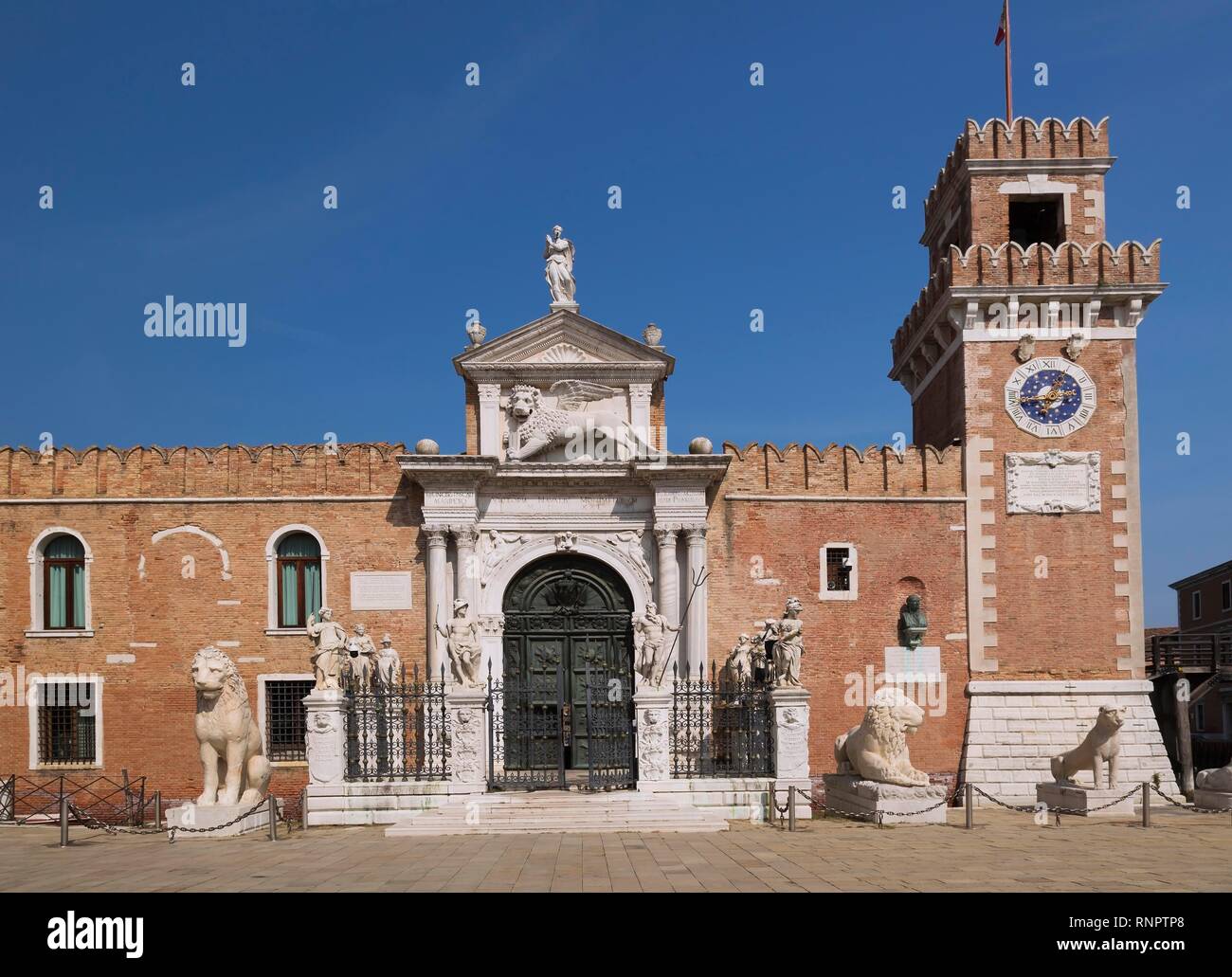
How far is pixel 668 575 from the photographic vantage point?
24.8 metres

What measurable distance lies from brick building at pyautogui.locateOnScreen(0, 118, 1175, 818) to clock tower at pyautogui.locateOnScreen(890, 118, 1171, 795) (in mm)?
Answer: 57

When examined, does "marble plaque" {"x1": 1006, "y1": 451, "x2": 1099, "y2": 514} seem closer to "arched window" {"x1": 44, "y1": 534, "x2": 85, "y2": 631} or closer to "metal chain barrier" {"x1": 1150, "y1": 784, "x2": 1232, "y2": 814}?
"metal chain barrier" {"x1": 1150, "y1": 784, "x2": 1232, "y2": 814}

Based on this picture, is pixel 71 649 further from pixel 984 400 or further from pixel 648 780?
pixel 984 400

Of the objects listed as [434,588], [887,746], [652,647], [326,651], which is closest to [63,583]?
[434,588]

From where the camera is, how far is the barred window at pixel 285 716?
24.5m

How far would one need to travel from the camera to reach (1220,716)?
44.1 m

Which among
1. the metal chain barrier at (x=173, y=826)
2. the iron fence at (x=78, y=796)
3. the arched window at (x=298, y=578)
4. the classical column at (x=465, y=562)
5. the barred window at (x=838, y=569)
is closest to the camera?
the metal chain barrier at (x=173, y=826)

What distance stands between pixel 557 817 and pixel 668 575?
22.8ft

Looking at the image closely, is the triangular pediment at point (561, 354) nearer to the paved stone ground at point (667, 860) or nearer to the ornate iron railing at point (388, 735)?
the ornate iron railing at point (388, 735)

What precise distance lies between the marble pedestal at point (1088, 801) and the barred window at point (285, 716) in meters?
13.9

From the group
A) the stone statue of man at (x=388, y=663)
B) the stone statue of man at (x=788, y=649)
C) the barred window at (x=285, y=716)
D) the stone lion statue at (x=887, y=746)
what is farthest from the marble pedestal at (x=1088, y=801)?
the barred window at (x=285, y=716)

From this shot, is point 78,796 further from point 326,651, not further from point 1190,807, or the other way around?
point 1190,807

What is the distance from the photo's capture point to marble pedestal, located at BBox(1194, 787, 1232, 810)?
72.5ft

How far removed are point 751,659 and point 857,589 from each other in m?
2.93
